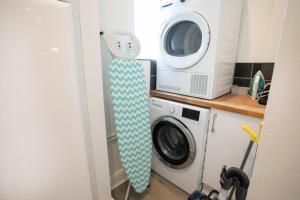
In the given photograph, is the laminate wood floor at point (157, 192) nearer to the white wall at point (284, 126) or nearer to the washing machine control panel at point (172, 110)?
the washing machine control panel at point (172, 110)

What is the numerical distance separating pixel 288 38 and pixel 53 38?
0.86 metres

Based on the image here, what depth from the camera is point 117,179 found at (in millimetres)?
1512

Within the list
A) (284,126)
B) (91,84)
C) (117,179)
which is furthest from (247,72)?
(117,179)

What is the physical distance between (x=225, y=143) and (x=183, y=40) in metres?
1.00

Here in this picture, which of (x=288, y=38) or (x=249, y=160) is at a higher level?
(x=288, y=38)

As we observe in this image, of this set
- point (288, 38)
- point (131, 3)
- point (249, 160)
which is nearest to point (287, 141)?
point (288, 38)

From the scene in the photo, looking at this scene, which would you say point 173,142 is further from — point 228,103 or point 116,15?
point 116,15

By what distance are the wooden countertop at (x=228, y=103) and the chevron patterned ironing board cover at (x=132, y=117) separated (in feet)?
0.95

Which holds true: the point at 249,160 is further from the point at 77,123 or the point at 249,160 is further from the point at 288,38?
the point at 77,123

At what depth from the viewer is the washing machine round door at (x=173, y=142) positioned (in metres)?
1.25

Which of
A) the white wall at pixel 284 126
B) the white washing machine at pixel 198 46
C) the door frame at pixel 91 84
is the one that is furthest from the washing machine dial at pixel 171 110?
the white wall at pixel 284 126

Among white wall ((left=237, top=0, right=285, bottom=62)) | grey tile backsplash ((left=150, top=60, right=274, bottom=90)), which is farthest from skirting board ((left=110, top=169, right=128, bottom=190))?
white wall ((left=237, top=0, right=285, bottom=62))

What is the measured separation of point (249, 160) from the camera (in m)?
0.99

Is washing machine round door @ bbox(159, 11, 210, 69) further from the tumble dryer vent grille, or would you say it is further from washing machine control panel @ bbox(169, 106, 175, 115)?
washing machine control panel @ bbox(169, 106, 175, 115)
